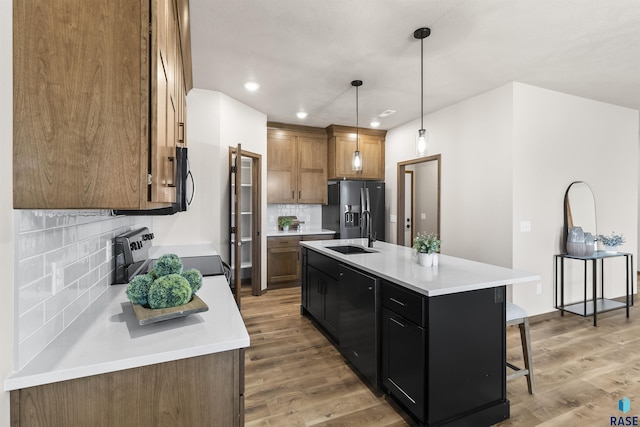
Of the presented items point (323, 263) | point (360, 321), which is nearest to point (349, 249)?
point (323, 263)

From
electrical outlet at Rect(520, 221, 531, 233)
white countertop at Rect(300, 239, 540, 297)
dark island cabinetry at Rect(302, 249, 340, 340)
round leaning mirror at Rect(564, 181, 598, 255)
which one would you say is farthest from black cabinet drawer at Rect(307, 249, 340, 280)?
round leaning mirror at Rect(564, 181, 598, 255)

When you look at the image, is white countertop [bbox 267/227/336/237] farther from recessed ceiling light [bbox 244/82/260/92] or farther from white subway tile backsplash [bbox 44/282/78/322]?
white subway tile backsplash [bbox 44/282/78/322]

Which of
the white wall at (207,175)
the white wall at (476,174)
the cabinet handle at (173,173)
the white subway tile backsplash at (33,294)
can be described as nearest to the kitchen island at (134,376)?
the white subway tile backsplash at (33,294)

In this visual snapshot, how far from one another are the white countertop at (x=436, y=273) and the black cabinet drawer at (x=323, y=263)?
0.38 feet

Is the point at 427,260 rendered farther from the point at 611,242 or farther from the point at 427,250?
the point at 611,242

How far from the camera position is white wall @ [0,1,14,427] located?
0.80 meters

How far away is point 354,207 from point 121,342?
14.1ft

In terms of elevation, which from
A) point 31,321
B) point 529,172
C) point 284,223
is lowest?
point 31,321

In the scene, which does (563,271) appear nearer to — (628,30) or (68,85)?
(628,30)

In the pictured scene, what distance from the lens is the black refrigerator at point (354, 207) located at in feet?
16.6

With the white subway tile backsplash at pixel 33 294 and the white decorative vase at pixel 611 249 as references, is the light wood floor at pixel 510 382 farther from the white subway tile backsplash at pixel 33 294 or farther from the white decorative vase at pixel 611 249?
the white subway tile backsplash at pixel 33 294

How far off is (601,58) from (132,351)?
→ 4.11 m

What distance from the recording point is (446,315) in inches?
68.3

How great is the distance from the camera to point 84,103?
90 cm
